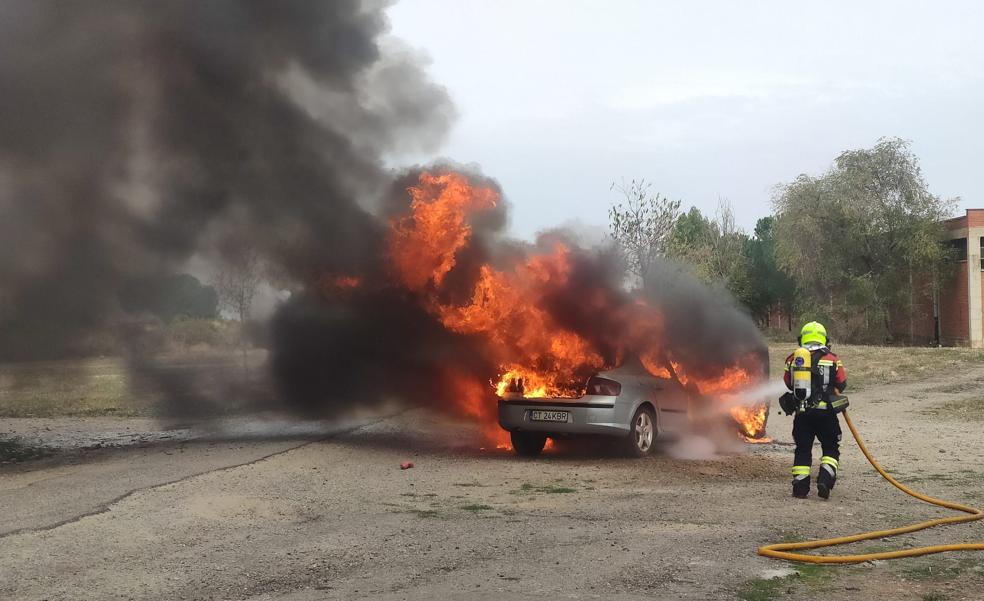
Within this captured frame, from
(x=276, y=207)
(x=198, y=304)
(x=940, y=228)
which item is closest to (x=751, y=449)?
(x=276, y=207)

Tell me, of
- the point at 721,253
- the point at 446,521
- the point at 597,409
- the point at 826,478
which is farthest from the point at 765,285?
the point at 446,521

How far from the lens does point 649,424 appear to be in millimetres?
10953

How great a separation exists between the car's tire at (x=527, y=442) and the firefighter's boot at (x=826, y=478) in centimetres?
375

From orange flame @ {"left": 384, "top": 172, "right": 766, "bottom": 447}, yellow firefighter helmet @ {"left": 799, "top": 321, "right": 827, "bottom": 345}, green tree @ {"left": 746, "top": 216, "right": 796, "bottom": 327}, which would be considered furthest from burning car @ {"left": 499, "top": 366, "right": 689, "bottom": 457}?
green tree @ {"left": 746, "top": 216, "right": 796, "bottom": 327}

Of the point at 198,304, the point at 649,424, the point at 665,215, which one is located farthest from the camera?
the point at 665,215

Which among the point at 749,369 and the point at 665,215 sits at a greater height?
the point at 665,215

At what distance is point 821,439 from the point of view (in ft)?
28.1

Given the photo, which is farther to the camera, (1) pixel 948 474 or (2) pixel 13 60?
(2) pixel 13 60

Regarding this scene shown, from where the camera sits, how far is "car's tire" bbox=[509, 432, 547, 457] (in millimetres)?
11102

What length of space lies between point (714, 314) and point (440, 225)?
395cm

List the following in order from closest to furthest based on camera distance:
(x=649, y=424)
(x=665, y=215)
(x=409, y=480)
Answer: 1. (x=409, y=480)
2. (x=649, y=424)
3. (x=665, y=215)

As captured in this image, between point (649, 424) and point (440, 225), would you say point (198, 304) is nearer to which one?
point (440, 225)

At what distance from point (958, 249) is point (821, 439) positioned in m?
41.2

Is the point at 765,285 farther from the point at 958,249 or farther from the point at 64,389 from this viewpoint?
the point at 64,389
